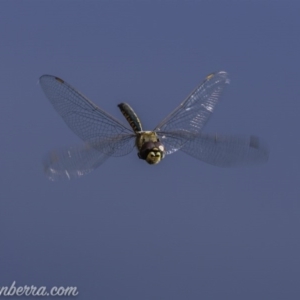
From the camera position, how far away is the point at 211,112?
26.1 meters

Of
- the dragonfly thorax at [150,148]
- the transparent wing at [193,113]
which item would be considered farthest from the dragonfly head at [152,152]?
the transparent wing at [193,113]

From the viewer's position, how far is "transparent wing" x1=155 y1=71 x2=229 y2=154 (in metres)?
25.0

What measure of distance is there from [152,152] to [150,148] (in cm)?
10

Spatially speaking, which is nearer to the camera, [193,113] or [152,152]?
[152,152]

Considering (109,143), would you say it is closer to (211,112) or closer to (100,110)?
(100,110)

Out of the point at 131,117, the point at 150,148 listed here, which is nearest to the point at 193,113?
the point at 131,117

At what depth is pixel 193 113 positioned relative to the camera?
84.9ft

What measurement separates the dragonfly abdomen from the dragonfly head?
0.86 meters

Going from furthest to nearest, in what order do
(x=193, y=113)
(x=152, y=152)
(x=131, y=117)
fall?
(x=193, y=113)
(x=131, y=117)
(x=152, y=152)

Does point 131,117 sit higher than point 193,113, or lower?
lower

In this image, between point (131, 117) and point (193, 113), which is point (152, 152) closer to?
point (131, 117)

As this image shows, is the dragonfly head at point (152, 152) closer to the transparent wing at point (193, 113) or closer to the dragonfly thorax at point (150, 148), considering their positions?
the dragonfly thorax at point (150, 148)

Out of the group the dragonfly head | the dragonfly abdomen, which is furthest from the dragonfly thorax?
the dragonfly abdomen

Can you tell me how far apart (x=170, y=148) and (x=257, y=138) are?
1.56 meters
